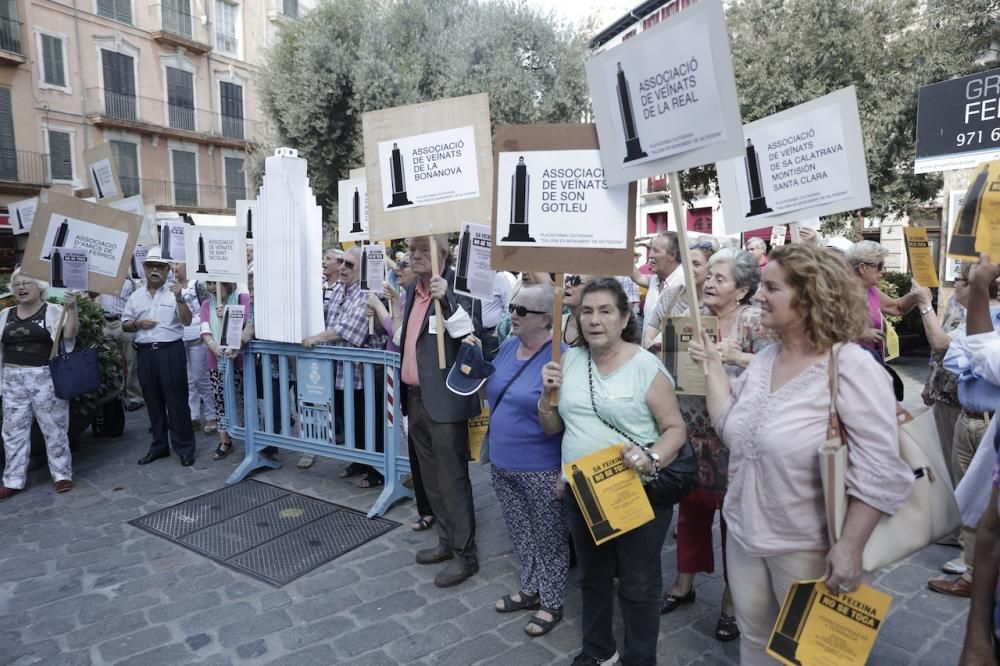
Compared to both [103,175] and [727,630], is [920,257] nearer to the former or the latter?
[727,630]

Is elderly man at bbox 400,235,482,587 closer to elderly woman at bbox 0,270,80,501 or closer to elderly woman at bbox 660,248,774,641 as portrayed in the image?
elderly woman at bbox 660,248,774,641

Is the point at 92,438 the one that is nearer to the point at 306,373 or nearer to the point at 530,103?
the point at 306,373

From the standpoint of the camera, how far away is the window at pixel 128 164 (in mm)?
26500

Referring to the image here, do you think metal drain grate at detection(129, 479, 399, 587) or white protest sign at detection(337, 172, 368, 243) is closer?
metal drain grate at detection(129, 479, 399, 587)

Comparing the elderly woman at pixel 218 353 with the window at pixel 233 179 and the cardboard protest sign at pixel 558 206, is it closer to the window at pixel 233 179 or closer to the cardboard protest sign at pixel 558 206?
the cardboard protest sign at pixel 558 206

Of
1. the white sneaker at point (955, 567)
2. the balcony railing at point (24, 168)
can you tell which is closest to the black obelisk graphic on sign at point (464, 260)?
the white sneaker at point (955, 567)

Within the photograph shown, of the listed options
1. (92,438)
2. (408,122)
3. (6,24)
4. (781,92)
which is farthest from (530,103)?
(6,24)

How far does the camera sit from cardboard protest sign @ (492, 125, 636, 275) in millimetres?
2955

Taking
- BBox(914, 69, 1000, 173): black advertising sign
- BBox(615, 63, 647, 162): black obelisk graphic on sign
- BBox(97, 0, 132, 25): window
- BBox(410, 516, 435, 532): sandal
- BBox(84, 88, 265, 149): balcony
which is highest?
BBox(97, 0, 132, 25): window

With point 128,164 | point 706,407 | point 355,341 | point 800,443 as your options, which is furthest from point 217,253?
point 128,164

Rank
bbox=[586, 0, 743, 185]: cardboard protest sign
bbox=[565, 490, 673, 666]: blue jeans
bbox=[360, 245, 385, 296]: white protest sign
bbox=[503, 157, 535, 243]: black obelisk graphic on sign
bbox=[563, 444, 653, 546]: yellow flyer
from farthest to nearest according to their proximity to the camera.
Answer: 1. bbox=[360, 245, 385, 296]: white protest sign
2. bbox=[503, 157, 535, 243]: black obelisk graphic on sign
3. bbox=[565, 490, 673, 666]: blue jeans
4. bbox=[563, 444, 653, 546]: yellow flyer
5. bbox=[586, 0, 743, 185]: cardboard protest sign

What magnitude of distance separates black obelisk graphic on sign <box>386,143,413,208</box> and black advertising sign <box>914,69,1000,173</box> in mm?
3348

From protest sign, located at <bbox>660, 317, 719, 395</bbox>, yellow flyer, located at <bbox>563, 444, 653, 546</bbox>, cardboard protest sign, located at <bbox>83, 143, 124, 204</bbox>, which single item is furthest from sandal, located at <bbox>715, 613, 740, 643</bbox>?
cardboard protest sign, located at <bbox>83, 143, 124, 204</bbox>

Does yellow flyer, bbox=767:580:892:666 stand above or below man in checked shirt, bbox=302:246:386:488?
below
